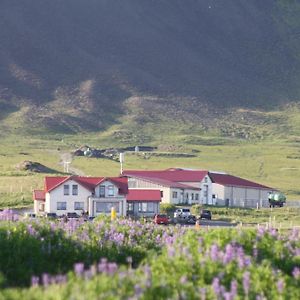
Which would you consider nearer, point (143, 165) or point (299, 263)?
point (299, 263)

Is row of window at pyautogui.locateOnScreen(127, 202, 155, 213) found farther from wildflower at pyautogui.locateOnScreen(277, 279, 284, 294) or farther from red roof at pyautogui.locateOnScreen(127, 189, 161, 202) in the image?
wildflower at pyautogui.locateOnScreen(277, 279, 284, 294)

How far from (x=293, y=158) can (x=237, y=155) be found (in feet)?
35.0

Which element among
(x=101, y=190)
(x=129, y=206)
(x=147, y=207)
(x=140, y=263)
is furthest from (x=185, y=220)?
(x=140, y=263)

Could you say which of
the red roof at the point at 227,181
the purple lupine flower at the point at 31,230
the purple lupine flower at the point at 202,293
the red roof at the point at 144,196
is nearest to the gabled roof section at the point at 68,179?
the red roof at the point at 144,196

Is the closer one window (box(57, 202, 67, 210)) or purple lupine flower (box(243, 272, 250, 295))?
purple lupine flower (box(243, 272, 250, 295))

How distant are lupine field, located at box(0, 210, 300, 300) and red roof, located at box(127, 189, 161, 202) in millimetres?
55206

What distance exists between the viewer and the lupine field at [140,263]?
16938 millimetres

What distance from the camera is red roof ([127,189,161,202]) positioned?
8656 centimetres

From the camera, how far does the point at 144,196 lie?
87.6 meters

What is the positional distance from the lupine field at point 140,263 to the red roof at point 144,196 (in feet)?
181

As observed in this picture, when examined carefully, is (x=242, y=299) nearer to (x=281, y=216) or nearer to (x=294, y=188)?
(x=281, y=216)

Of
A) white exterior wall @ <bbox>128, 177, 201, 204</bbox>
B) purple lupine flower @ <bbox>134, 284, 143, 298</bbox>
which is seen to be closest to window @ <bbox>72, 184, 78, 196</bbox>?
white exterior wall @ <bbox>128, 177, 201, 204</bbox>

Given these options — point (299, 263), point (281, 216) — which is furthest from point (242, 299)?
point (281, 216)

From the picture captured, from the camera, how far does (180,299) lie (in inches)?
677
